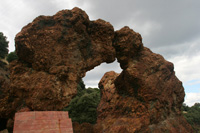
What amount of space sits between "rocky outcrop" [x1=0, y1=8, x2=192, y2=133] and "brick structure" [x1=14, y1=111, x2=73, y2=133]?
2.26 ft

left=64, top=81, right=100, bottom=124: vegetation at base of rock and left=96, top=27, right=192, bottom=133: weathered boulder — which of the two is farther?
left=64, top=81, right=100, bottom=124: vegetation at base of rock

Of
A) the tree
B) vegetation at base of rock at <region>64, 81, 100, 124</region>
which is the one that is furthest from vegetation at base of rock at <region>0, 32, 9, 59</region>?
→ vegetation at base of rock at <region>64, 81, 100, 124</region>

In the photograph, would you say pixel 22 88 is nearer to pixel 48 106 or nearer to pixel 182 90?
pixel 48 106

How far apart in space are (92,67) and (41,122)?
132 inches

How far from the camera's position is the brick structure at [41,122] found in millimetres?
4031

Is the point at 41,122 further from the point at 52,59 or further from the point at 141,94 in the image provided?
the point at 141,94

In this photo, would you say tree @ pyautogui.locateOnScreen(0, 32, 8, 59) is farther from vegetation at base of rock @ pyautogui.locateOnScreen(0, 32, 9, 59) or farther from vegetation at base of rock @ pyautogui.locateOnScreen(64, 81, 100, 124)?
vegetation at base of rock @ pyautogui.locateOnScreen(64, 81, 100, 124)

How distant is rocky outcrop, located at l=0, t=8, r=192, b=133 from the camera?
551 cm

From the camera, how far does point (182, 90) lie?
9.62 m

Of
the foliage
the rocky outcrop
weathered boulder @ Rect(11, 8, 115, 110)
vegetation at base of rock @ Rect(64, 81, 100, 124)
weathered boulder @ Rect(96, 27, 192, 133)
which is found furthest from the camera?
the foliage


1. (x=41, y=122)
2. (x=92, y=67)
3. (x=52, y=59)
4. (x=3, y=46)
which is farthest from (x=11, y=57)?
(x=41, y=122)

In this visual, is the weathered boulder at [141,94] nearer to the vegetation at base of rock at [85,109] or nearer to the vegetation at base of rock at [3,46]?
the vegetation at base of rock at [85,109]

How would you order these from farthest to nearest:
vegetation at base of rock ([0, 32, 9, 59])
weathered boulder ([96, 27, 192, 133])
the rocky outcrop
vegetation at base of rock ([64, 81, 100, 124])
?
1. vegetation at base of rock ([0, 32, 9, 59])
2. vegetation at base of rock ([64, 81, 100, 124])
3. weathered boulder ([96, 27, 192, 133])
4. the rocky outcrop

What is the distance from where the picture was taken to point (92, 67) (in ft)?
23.4
